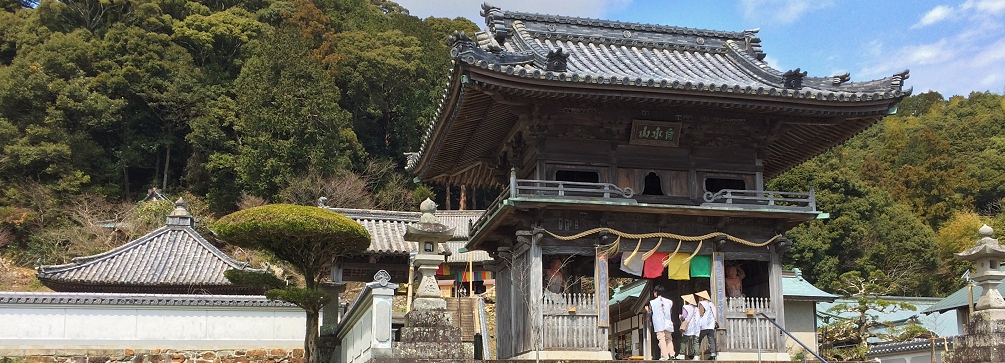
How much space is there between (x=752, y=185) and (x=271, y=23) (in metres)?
44.4

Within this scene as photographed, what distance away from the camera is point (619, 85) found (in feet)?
49.6

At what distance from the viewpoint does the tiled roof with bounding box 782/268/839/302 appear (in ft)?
96.5

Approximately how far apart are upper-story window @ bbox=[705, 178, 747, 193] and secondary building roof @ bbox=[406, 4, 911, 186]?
4.30 ft

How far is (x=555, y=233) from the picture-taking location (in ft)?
52.6

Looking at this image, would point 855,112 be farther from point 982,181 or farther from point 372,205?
point 982,181

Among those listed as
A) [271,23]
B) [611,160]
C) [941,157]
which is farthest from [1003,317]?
[271,23]

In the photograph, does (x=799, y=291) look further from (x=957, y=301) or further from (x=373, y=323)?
(x=373, y=323)

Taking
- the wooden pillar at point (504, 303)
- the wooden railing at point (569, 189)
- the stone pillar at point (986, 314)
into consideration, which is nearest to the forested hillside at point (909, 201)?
the stone pillar at point (986, 314)

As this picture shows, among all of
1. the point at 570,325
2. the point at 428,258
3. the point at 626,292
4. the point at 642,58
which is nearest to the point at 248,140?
the point at 626,292

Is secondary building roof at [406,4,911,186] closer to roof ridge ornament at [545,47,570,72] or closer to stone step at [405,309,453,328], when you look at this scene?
roof ridge ornament at [545,47,570,72]

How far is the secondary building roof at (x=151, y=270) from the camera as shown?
22.9 meters

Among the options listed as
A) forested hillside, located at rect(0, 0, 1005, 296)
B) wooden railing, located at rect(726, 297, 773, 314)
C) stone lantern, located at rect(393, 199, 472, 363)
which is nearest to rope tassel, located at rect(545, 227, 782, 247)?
wooden railing, located at rect(726, 297, 773, 314)

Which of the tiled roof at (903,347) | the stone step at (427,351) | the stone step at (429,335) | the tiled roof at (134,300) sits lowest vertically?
the tiled roof at (903,347)

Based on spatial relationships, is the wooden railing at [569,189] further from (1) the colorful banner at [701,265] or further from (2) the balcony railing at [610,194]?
(1) the colorful banner at [701,265]
